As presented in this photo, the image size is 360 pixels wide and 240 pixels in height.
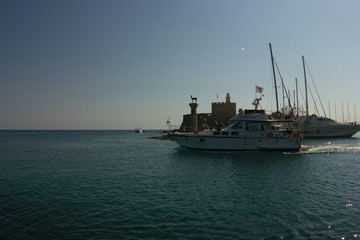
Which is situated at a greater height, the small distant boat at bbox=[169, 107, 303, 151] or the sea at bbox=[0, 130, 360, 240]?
the small distant boat at bbox=[169, 107, 303, 151]

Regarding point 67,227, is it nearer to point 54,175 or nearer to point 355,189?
point 54,175

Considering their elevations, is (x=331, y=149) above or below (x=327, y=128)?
below

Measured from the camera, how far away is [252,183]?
11531 millimetres

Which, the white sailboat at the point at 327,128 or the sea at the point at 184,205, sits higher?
the white sailboat at the point at 327,128

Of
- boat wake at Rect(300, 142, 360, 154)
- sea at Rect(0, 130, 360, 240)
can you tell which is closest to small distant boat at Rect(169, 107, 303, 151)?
boat wake at Rect(300, 142, 360, 154)

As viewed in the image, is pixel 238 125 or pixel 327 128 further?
pixel 327 128

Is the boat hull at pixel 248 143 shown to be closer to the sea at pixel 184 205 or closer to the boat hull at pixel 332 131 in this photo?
the sea at pixel 184 205

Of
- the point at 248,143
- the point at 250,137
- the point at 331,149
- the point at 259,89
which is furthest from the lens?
the point at 331,149

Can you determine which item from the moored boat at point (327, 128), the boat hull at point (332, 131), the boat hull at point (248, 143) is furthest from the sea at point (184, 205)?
the boat hull at point (332, 131)

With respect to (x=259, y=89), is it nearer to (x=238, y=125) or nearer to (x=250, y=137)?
(x=238, y=125)

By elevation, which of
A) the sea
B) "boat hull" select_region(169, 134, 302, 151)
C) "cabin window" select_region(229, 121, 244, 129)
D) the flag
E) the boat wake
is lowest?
the sea

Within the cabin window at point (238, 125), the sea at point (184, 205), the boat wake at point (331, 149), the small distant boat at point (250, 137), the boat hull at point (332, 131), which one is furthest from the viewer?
the boat hull at point (332, 131)

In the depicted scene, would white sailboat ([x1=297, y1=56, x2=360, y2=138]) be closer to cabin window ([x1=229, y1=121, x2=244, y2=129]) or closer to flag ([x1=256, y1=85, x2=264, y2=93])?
flag ([x1=256, y1=85, x2=264, y2=93])

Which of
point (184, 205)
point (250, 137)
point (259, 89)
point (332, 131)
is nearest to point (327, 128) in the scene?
point (332, 131)
